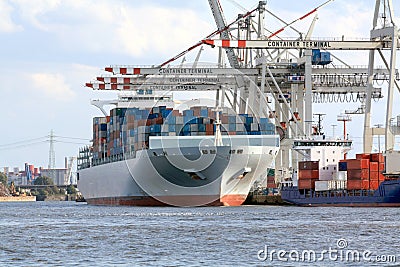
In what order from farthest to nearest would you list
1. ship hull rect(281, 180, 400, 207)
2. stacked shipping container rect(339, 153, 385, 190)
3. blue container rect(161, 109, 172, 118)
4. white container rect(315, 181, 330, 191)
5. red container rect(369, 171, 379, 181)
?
white container rect(315, 181, 330, 191) → red container rect(369, 171, 379, 181) → stacked shipping container rect(339, 153, 385, 190) → blue container rect(161, 109, 172, 118) → ship hull rect(281, 180, 400, 207)

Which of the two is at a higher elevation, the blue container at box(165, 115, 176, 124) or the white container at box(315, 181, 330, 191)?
the blue container at box(165, 115, 176, 124)

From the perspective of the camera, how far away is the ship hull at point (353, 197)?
71938 mm

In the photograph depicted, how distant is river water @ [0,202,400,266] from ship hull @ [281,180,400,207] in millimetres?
21681

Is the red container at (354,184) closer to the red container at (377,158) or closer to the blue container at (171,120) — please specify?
the red container at (377,158)

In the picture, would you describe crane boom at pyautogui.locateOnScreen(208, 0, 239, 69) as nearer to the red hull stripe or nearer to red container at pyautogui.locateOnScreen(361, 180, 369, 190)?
the red hull stripe

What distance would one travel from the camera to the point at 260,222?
4928 cm

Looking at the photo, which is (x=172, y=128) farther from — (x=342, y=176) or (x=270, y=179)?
(x=270, y=179)

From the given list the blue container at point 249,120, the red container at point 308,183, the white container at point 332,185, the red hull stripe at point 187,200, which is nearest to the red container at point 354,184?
the white container at point 332,185

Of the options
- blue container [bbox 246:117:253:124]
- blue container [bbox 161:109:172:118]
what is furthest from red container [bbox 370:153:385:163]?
blue container [bbox 161:109:172:118]

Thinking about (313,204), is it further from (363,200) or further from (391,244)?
(391,244)

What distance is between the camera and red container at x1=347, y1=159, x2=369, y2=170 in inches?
2943

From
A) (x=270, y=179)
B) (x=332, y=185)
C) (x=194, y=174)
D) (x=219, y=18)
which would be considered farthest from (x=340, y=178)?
(x=270, y=179)

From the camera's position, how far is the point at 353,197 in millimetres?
75500

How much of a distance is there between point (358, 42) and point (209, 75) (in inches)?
585
